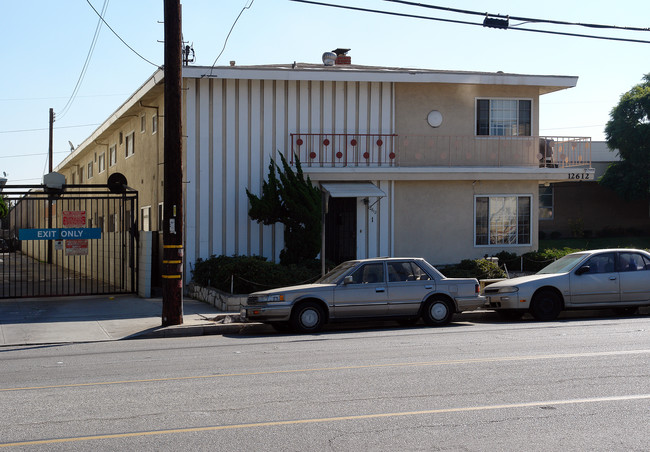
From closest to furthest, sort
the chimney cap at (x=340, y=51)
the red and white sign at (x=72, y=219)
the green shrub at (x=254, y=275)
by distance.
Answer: the green shrub at (x=254, y=275), the red and white sign at (x=72, y=219), the chimney cap at (x=340, y=51)

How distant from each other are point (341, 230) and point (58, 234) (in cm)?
794

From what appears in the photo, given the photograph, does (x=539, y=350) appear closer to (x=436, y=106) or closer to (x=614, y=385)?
(x=614, y=385)

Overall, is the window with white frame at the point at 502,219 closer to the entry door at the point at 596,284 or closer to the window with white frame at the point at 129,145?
the entry door at the point at 596,284

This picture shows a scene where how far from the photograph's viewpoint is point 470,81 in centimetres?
2275

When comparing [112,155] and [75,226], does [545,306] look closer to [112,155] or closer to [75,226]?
[75,226]

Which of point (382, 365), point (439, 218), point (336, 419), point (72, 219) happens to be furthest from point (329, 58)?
point (336, 419)

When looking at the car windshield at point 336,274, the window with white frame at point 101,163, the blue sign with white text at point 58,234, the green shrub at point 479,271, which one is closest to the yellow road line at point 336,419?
the car windshield at point 336,274

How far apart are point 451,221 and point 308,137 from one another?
201 inches

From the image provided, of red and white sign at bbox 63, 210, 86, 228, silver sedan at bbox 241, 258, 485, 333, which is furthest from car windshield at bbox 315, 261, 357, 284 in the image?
red and white sign at bbox 63, 210, 86, 228

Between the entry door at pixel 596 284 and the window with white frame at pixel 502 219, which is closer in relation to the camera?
the entry door at pixel 596 284

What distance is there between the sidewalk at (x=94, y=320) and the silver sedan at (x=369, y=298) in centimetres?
124

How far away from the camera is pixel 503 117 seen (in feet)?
77.9

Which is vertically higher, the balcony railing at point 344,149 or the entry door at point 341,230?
the balcony railing at point 344,149

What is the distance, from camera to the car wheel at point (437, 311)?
14.9 metres
